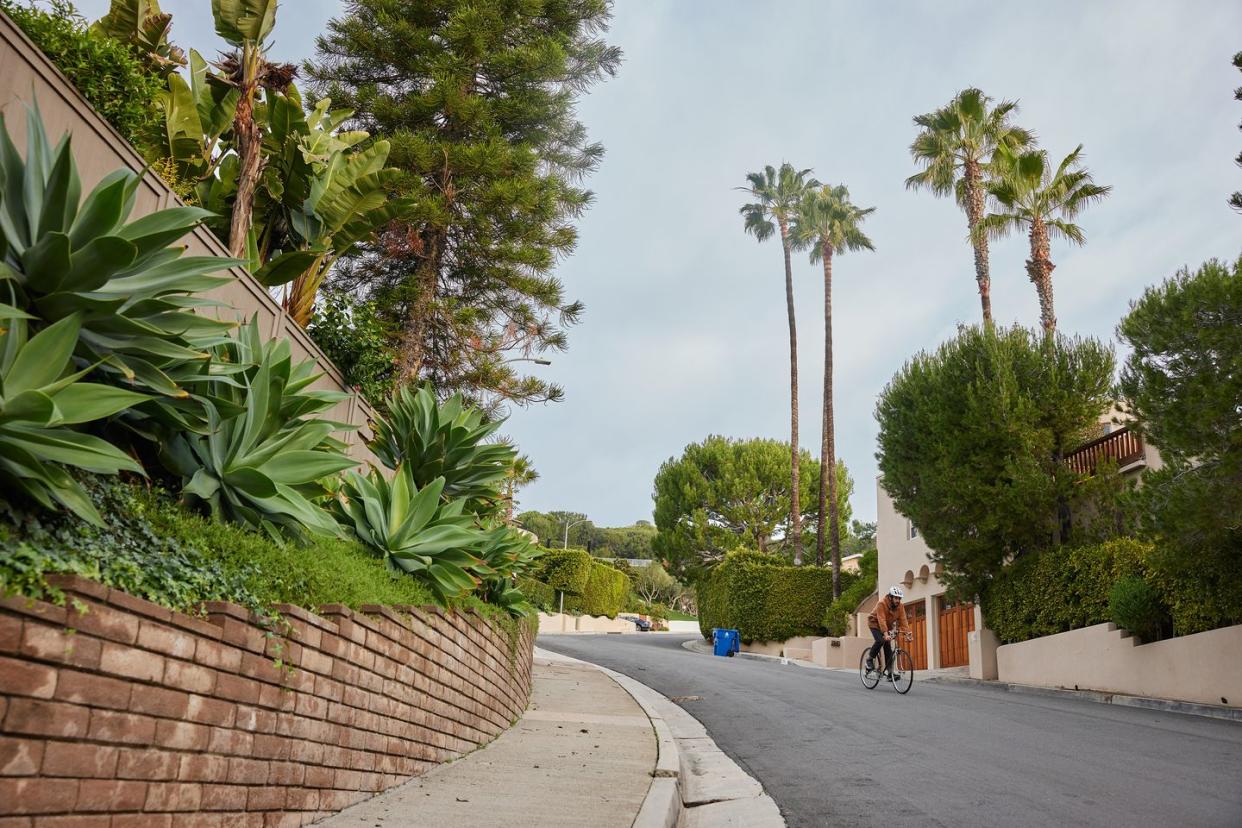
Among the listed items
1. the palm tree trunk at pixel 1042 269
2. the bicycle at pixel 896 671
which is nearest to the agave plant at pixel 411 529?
the bicycle at pixel 896 671

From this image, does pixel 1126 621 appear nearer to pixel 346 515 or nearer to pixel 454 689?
pixel 454 689

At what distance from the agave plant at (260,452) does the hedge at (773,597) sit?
3648 centimetres

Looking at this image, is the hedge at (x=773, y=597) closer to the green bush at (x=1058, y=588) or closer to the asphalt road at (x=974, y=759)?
the green bush at (x=1058, y=588)

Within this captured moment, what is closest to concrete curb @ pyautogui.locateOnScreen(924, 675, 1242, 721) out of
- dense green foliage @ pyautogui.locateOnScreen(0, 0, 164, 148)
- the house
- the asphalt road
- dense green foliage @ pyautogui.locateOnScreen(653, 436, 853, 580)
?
the asphalt road

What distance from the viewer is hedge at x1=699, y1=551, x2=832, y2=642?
40344 mm

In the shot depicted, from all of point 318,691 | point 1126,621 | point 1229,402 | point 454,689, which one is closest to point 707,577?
point 1126,621

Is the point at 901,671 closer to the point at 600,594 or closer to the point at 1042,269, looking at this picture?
the point at 1042,269

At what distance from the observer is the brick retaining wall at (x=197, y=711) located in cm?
317

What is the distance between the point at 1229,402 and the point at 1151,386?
1725 mm

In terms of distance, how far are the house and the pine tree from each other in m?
11.8

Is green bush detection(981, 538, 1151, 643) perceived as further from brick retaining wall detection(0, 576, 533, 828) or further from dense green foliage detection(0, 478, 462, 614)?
dense green foliage detection(0, 478, 462, 614)

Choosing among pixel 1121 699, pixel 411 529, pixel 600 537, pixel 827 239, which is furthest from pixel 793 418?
pixel 600 537

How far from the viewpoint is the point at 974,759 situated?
8945 millimetres

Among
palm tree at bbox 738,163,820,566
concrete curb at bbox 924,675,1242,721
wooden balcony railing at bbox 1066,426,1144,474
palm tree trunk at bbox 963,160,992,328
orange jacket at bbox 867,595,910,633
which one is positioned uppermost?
palm tree at bbox 738,163,820,566
